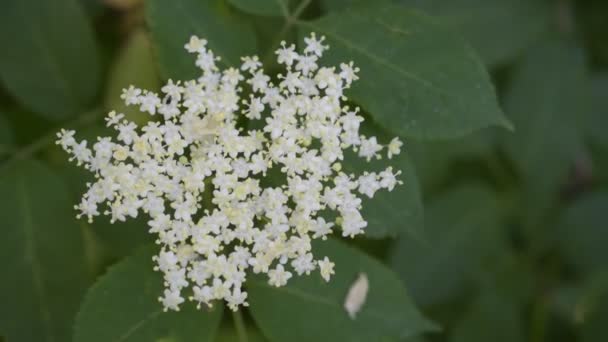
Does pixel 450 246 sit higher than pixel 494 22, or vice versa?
pixel 494 22

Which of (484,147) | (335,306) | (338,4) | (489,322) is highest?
(484,147)

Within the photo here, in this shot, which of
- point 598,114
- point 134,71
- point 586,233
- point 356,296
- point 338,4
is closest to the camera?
point 356,296

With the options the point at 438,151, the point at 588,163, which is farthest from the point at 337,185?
the point at 588,163

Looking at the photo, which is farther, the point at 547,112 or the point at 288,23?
the point at 547,112

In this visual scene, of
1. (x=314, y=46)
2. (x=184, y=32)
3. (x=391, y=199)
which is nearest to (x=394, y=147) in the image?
(x=391, y=199)

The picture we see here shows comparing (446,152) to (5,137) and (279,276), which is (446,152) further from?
(5,137)
